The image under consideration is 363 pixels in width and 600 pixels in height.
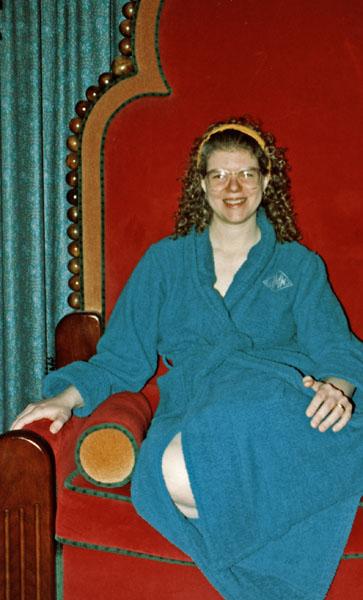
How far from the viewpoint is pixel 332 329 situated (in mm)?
1551

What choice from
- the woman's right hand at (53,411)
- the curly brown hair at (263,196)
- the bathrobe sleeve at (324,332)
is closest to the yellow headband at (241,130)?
the curly brown hair at (263,196)

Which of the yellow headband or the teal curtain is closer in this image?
the yellow headband

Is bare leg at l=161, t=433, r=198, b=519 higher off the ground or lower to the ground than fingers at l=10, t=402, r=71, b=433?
lower

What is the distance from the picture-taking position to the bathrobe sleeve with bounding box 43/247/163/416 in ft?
5.15

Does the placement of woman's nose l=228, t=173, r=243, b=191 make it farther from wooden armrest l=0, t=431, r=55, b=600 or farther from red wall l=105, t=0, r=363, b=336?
wooden armrest l=0, t=431, r=55, b=600

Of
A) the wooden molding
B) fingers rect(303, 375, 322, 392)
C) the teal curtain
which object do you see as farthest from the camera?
the teal curtain

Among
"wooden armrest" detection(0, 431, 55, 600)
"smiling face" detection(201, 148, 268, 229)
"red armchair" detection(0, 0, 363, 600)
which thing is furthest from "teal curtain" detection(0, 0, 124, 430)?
"wooden armrest" detection(0, 431, 55, 600)

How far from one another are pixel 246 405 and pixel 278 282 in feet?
1.59

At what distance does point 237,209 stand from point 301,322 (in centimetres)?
32

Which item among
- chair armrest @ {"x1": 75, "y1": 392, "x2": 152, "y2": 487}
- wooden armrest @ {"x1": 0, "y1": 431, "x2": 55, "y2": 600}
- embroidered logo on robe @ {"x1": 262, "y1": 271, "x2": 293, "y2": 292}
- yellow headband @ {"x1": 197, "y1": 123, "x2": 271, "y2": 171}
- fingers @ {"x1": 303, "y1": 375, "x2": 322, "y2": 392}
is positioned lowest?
wooden armrest @ {"x1": 0, "y1": 431, "x2": 55, "y2": 600}

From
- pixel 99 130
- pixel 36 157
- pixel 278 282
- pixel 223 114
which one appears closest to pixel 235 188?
pixel 278 282

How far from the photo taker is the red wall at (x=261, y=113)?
1791mm

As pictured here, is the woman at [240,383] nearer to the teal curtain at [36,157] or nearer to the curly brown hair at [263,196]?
the curly brown hair at [263,196]

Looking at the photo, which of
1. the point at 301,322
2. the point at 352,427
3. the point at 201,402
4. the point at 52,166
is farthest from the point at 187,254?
the point at 52,166
